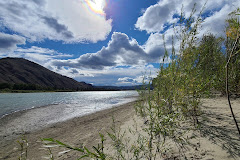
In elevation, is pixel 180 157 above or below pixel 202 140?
below

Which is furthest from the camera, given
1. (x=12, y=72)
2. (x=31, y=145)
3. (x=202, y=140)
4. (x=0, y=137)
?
(x=12, y=72)

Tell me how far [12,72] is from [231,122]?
9023 inches

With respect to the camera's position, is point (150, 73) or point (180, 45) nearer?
point (180, 45)

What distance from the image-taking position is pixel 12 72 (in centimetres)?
17088

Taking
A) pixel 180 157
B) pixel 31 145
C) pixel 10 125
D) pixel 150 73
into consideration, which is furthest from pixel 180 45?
pixel 10 125

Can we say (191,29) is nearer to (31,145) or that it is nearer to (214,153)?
(214,153)

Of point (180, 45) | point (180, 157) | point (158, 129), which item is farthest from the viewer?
point (180, 45)

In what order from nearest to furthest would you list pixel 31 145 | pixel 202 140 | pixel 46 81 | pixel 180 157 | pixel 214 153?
pixel 214 153 < pixel 180 157 < pixel 202 140 < pixel 31 145 < pixel 46 81

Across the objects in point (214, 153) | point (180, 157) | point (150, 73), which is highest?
point (150, 73)

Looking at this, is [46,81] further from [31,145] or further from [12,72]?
[31,145]

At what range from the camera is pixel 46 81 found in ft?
629

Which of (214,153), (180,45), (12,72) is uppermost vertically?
(12,72)

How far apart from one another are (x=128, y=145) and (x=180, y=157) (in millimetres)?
1508

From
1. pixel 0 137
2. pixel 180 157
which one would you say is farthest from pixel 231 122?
pixel 0 137
